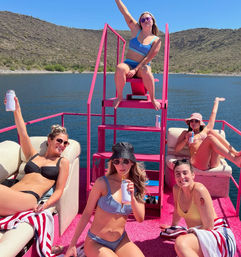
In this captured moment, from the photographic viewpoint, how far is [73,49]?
344 feet

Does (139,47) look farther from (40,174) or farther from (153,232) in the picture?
(153,232)

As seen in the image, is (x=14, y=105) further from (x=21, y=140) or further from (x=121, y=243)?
(x=121, y=243)

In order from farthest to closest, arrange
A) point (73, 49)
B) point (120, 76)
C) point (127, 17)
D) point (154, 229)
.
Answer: point (73, 49) → point (127, 17) → point (120, 76) → point (154, 229)

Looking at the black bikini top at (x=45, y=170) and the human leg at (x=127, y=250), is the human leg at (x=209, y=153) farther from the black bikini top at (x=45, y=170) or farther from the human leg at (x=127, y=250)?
the black bikini top at (x=45, y=170)

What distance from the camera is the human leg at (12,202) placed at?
265cm

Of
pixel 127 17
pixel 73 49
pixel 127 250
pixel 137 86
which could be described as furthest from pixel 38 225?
pixel 73 49

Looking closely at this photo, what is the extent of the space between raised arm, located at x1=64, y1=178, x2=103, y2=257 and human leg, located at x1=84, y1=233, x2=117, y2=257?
0.35 feet

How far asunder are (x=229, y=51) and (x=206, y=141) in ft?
384

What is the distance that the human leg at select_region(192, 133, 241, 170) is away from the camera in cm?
380

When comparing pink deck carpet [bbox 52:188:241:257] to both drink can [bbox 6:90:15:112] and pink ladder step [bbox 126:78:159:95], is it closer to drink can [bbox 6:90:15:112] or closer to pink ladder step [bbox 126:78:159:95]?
drink can [bbox 6:90:15:112]

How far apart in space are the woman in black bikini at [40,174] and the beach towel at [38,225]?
90 mm

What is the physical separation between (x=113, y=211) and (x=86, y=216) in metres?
0.22

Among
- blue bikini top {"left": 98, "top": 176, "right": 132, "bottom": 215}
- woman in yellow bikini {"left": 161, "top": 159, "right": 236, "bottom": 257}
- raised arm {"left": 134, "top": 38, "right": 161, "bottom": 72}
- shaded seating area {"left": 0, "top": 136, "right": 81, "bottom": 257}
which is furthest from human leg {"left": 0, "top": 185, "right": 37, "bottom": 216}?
raised arm {"left": 134, "top": 38, "right": 161, "bottom": 72}

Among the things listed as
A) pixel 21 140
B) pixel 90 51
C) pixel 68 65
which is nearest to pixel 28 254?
pixel 21 140
